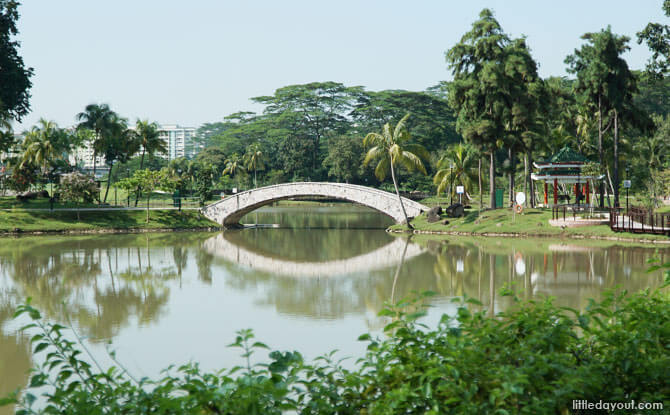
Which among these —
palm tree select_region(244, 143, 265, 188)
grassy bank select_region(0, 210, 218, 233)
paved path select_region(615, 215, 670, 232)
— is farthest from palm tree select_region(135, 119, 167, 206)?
paved path select_region(615, 215, 670, 232)

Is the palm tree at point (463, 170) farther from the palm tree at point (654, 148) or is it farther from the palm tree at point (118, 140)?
the palm tree at point (118, 140)

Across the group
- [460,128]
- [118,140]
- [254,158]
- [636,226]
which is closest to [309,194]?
[460,128]

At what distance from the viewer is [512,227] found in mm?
35844

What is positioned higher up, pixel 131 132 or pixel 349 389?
pixel 131 132

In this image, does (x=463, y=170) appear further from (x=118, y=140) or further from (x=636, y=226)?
(x=118, y=140)

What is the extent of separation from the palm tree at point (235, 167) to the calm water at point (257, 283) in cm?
4863

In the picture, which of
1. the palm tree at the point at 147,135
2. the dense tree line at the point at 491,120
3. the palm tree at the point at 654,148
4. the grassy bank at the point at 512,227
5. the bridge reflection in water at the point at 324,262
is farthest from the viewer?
the palm tree at the point at 654,148

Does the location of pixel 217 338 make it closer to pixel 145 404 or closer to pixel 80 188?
pixel 145 404

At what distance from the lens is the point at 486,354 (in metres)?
4.96

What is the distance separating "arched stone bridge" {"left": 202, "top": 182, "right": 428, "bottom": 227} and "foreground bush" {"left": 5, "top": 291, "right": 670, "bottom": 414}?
36797 mm

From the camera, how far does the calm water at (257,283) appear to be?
12.5m

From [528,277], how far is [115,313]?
472 inches

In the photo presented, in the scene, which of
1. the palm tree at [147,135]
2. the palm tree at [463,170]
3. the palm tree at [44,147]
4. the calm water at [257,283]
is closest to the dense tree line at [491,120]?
the palm tree at [463,170]

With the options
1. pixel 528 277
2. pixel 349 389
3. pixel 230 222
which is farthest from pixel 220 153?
pixel 349 389
